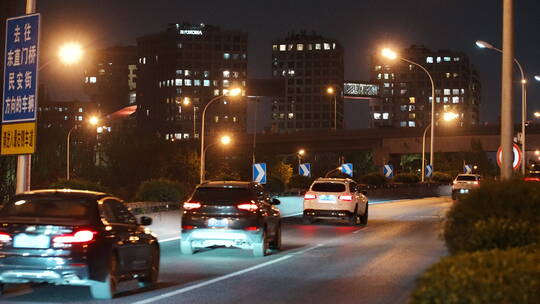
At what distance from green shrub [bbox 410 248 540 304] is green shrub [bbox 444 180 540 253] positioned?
149 inches

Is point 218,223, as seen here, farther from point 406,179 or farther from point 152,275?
point 406,179

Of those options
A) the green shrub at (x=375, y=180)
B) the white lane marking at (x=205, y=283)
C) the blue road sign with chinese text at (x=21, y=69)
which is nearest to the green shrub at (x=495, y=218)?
Result: the white lane marking at (x=205, y=283)

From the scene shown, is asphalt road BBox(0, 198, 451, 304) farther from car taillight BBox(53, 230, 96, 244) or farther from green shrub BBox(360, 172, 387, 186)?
green shrub BBox(360, 172, 387, 186)

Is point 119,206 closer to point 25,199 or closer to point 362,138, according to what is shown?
point 25,199

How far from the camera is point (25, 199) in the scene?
40.8 feet

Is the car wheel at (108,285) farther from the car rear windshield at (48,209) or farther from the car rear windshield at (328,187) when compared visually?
the car rear windshield at (328,187)

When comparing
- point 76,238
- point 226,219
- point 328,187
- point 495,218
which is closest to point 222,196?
point 226,219

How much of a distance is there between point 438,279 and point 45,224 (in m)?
6.86

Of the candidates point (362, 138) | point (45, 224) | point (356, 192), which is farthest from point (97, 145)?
point (45, 224)

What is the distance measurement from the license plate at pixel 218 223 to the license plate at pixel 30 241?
7644mm

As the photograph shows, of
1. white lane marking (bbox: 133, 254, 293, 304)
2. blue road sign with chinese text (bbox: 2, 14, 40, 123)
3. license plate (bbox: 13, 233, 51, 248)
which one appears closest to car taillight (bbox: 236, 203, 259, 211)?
white lane marking (bbox: 133, 254, 293, 304)

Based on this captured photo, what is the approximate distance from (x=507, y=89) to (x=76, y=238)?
815 cm

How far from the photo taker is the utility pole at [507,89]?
15367 millimetres

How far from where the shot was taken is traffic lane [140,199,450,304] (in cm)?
1284
